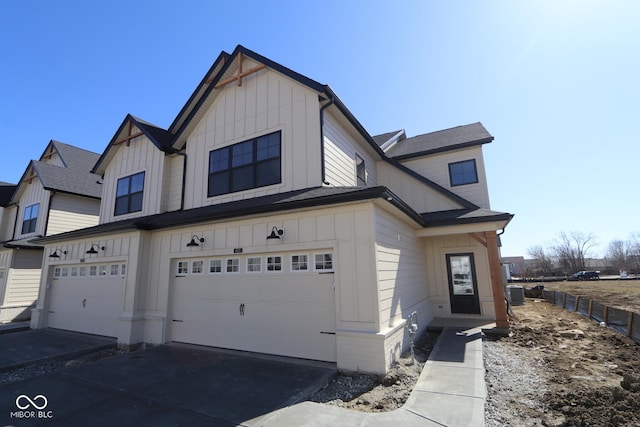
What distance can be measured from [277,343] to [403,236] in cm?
417

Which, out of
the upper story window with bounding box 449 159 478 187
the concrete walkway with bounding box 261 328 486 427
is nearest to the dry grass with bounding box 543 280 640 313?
the upper story window with bounding box 449 159 478 187

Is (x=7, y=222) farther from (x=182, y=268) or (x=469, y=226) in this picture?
(x=469, y=226)

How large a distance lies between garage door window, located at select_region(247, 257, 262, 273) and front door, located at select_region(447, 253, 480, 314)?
6949 mm

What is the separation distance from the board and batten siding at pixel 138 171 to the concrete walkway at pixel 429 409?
8.56 m

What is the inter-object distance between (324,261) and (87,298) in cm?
872

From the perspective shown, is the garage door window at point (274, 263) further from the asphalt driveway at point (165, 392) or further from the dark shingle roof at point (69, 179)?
the dark shingle roof at point (69, 179)

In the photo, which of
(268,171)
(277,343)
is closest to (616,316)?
(277,343)

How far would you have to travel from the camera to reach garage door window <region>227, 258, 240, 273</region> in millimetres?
7246

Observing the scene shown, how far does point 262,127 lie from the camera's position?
28.1ft

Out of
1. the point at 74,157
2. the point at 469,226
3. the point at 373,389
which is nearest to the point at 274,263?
the point at 373,389

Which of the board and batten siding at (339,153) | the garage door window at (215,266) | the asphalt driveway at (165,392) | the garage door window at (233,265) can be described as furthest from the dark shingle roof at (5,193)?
the board and batten siding at (339,153)

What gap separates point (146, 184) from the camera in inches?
421

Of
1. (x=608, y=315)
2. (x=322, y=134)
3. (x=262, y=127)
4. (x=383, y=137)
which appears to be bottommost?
(x=608, y=315)

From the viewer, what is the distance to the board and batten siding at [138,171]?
33.9 ft
